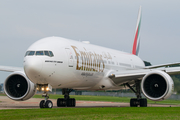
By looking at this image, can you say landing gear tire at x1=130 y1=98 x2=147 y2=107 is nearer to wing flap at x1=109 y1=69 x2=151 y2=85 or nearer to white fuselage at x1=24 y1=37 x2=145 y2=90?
wing flap at x1=109 y1=69 x2=151 y2=85

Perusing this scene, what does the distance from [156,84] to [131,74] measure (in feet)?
7.81

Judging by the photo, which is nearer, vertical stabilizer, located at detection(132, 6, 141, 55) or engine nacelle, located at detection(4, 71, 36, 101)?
engine nacelle, located at detection(4, 71, 36, 101)

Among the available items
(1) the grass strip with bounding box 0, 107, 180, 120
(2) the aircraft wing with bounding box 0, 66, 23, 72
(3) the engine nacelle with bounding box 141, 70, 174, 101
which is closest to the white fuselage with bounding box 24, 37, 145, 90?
(1) the grass strip with bounding box 0, 107, 180, 120

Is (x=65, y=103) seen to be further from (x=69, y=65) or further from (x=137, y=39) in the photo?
(x=137, y=39)

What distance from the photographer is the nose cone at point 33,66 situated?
46.9ft

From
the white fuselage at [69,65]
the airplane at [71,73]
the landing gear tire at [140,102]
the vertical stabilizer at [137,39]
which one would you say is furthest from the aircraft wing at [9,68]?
the vertical stabilizer at [137,39]

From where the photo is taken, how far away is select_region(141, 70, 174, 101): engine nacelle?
17169 mm

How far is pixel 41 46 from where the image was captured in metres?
15.4

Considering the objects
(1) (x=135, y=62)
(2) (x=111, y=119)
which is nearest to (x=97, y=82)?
(1) (x=135, y=62)

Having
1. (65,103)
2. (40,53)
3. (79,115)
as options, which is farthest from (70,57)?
(79,115)

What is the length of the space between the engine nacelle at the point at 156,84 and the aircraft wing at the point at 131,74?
2.95 feet

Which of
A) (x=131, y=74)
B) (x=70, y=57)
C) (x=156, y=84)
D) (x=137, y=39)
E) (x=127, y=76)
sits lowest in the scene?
(x=156, y=84)

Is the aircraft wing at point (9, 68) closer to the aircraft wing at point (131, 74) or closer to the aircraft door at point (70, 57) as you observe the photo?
the aircraft door at point (70, 57)

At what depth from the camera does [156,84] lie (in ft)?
58.0
